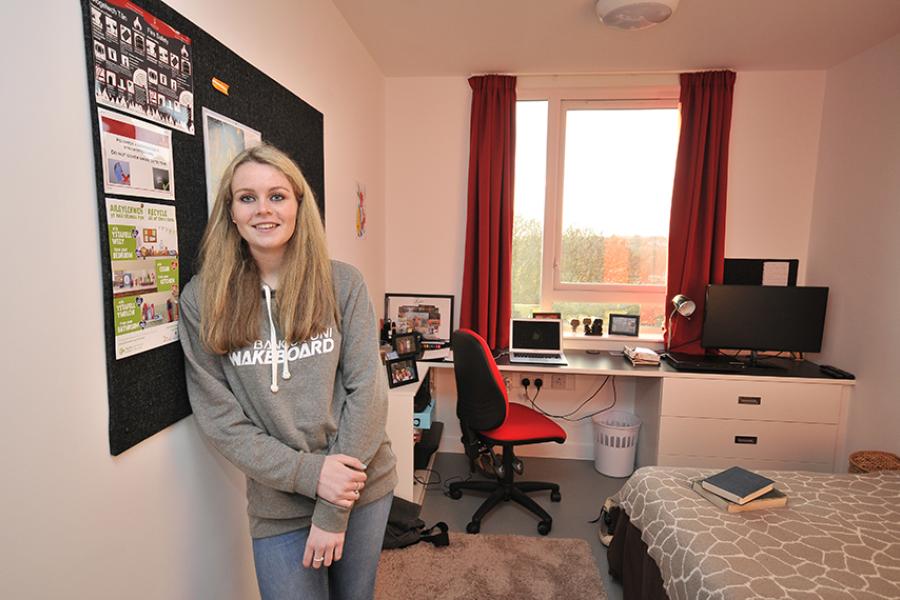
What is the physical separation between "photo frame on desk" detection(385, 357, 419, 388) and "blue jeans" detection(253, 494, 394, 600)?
112 centimetres

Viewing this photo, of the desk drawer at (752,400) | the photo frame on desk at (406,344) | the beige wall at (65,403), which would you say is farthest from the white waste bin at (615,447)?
the beige wall at (65,403)

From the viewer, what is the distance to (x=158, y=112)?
1079mm

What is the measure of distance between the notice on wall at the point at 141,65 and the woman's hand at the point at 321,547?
3.28ft

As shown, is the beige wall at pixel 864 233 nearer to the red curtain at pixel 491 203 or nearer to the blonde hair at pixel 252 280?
the red curtain at pixel 491 203

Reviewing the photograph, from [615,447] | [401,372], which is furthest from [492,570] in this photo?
[615,447]

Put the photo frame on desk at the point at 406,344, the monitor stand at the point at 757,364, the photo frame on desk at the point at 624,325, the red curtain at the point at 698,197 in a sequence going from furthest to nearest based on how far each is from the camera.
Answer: the photo frame on desk at the point at 624,325
the red curtain at the point at 698,197
the monitor stand at the point at 757,364
the photo frame on desk at the point at 406,344

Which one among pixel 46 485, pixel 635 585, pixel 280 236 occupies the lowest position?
pixel 635 585

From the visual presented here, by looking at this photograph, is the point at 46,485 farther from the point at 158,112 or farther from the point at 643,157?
the point at 643,157

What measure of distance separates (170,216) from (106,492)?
1.98 feet

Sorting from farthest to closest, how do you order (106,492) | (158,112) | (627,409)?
(627,409) → (158,112) → (106,492)

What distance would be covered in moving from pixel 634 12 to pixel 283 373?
6.75 feet

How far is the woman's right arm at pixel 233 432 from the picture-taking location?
1.08 meters

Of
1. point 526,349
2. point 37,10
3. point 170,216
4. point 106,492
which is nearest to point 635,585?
point 526,349

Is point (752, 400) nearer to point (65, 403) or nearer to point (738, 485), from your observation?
point (738, 485)
